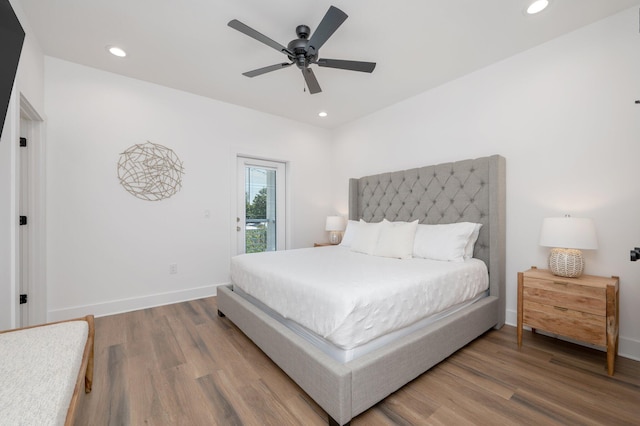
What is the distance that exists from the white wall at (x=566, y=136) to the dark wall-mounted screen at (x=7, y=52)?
142 inches

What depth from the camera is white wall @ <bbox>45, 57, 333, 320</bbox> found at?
2697 mm

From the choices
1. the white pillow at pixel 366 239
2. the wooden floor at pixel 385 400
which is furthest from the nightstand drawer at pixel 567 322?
the white pillow at pixel 366 239

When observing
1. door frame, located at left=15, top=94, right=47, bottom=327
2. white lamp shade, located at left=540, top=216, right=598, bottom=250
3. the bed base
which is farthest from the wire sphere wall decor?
white lamp shade, located at left=540, top=216, right=598, bottom=250

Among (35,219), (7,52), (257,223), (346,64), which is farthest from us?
(257,223)

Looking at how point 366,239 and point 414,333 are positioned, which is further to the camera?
point 366,239

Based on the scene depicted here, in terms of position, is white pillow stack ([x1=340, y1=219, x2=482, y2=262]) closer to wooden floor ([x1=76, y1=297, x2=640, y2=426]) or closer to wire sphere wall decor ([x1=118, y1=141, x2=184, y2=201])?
wooden floor ([x1=76, y1=297, x2=640, y2=426])

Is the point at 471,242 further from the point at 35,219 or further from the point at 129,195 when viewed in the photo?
the point at 35,219

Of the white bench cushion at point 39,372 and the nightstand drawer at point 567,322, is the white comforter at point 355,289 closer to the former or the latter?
the nightstand drawer at point 567,322

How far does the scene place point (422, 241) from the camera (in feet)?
8.85

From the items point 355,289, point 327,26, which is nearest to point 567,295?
point 355,289

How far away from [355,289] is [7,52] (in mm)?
2525

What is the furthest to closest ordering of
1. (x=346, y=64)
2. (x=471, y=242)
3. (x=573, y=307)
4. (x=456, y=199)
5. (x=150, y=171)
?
(x=150, y=171)
(x=456, y=199)
(x=471, y=242)
(x=346, y=64)
(x=573, y=307)

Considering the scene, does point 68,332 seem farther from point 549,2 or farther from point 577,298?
point 549,2

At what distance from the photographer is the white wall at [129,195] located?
2697 millimetres
